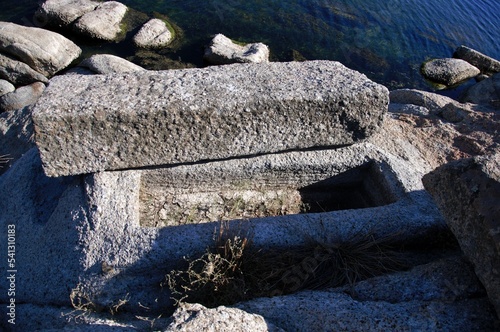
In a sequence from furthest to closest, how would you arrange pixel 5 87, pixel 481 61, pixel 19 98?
1. pixel 481 61
2. pixel 5 87
3. pixel 19 98

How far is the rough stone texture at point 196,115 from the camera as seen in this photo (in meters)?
2.64

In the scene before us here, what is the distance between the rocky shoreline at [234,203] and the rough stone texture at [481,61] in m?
6.60

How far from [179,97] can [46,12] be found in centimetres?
666

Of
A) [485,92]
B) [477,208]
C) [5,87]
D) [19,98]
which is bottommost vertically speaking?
[5,87]

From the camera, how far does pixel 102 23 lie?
8.11 meters

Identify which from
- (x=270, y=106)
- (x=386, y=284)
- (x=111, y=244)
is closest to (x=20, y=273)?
(x=111, y=244)

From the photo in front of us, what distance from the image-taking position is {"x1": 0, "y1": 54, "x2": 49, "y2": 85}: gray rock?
6.75m

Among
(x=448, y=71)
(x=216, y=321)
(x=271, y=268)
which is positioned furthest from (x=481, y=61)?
(x=216, y=321)

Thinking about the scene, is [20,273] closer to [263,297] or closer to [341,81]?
[263,297]

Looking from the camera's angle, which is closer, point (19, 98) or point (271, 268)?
point (271, 268)

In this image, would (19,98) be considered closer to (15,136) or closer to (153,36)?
(15,136)

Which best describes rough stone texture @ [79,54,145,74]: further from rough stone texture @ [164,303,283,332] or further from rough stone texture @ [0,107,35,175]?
rough stone texture @ [164,303,283,332]

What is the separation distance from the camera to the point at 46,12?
7.98m

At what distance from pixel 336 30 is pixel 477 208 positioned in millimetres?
7772
